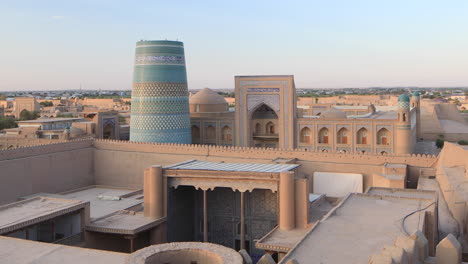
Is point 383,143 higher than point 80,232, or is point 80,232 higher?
point 383,143

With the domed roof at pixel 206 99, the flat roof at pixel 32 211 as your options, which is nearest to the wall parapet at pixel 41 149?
the flat roof at pixel 32 211

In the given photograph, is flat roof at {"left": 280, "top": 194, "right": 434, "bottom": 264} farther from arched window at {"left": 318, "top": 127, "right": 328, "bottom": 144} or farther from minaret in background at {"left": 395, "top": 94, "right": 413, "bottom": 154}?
arched window at {"left": 318, "top": 127, "right": 328, "bottom": 144}

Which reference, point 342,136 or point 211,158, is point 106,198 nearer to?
point 211,158

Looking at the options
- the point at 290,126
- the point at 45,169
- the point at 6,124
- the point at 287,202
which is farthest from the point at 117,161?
the point at 6,124

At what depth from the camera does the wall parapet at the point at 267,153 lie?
1289 centimetres

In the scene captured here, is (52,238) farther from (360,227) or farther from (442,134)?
(442,134)

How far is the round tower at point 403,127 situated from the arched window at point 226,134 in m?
6.69

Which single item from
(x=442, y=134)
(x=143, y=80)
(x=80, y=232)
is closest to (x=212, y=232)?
(x=80, y=232)

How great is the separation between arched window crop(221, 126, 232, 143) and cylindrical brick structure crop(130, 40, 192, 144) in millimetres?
3783

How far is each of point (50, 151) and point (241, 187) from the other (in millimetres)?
6680

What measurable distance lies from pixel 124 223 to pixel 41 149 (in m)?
5.02

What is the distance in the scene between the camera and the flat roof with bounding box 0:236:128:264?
23.8 feet

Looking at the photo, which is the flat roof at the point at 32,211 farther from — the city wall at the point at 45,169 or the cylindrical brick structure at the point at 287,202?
the cylindrical brick structure at the point at 287,202

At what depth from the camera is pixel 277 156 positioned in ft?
46.1
